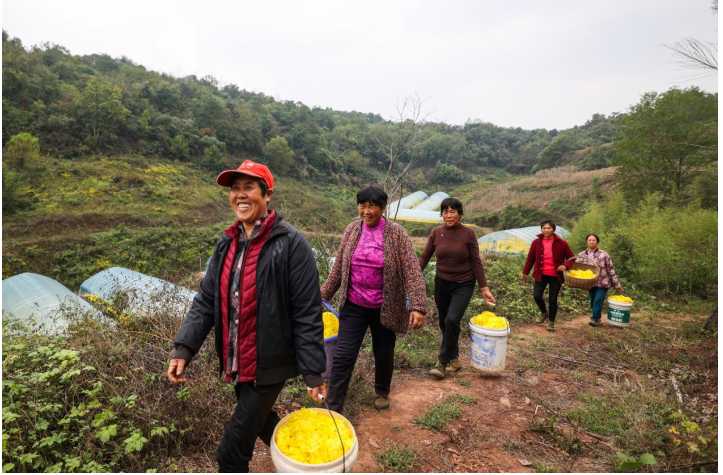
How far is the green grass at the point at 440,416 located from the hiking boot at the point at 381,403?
29cm

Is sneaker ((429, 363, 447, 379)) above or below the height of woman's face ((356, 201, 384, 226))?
below

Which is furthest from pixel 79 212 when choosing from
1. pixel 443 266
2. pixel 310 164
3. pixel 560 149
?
pixel 560 149

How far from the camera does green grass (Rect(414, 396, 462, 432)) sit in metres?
3.25

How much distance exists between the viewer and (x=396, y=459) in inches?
111

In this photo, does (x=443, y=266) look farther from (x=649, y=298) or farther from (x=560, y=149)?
(x=560, y=149)

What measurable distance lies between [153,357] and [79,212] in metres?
19.7

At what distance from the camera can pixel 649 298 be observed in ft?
29.8

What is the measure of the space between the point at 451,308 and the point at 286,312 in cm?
246

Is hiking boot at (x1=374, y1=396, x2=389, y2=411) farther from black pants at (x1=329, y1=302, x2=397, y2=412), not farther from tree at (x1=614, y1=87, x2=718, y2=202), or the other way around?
tree at (x1=614, y1=87, x2=718, y2=202)

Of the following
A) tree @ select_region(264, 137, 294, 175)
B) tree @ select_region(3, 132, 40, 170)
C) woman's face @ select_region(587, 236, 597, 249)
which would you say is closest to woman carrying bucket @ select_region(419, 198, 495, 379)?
woman's face @ select_region(587, 236, 597, 249)

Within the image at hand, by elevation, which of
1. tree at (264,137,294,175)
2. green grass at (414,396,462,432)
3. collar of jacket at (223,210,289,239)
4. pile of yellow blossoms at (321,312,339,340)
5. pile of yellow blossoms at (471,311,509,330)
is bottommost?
green grass at (414,396,462,432)

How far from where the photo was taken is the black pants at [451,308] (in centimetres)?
405

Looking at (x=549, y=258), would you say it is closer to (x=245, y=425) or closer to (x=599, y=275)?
(x=599, y=275)

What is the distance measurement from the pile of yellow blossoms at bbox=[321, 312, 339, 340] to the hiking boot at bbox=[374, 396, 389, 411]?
72 cm
